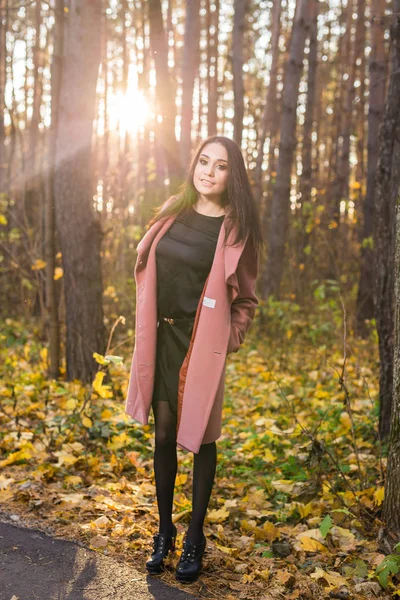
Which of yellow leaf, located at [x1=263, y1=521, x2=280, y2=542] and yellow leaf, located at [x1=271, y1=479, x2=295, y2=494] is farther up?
yellow leaf, located at [x1=263, y1=521, x2=280, y2=542]

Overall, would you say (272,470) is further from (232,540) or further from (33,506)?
(33,506)

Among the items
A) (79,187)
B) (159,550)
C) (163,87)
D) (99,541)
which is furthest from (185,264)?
(163,87)

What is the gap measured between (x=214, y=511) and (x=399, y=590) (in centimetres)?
139

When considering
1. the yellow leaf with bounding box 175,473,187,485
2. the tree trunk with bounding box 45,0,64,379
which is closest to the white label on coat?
the yellow leaf with bounding box 175,473,187,485

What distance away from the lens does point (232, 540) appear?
3916 millimetres

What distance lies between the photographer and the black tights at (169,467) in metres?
3.45

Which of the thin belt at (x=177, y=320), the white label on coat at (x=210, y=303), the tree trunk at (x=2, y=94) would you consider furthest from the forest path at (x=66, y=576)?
the tree trunk at (x=2, y=94)

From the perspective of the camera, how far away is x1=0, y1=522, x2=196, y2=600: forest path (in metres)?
3.10

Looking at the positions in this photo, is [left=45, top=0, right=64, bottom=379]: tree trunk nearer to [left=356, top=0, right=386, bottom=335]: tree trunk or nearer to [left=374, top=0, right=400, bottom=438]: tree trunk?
[left=374, top=0, right=400, bottom=438]: tree trunk

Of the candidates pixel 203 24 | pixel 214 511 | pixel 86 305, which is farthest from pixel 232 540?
pixel 203 24

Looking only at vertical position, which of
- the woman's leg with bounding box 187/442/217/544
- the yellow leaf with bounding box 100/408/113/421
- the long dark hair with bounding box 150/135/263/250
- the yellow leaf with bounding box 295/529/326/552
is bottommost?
the yellow leaf with bounding box 100/408/113/421

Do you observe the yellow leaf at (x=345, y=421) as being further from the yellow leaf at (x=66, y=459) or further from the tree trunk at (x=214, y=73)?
the tree trunk at (x=214, y=73)

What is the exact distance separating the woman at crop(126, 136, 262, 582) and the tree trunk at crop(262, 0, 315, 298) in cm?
826

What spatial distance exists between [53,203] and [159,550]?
4.62 m
